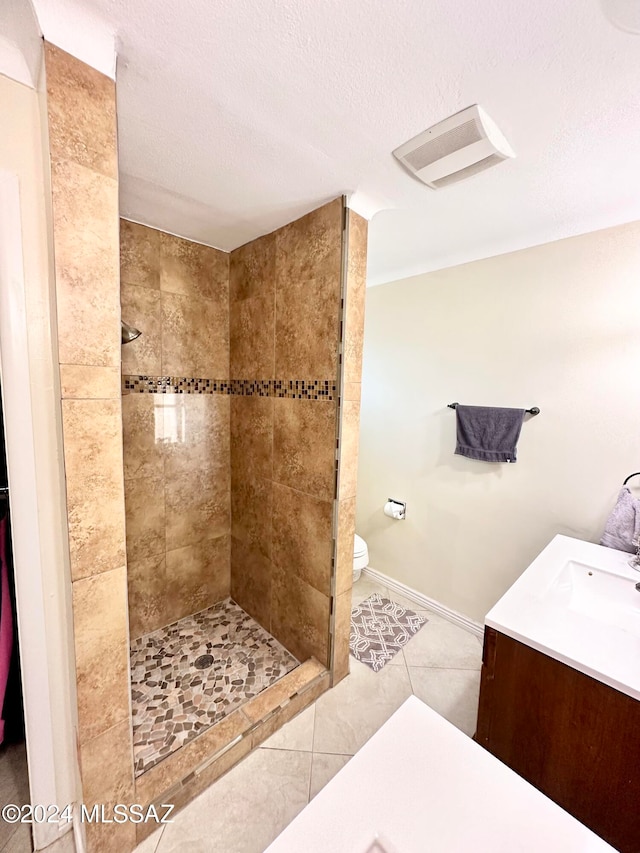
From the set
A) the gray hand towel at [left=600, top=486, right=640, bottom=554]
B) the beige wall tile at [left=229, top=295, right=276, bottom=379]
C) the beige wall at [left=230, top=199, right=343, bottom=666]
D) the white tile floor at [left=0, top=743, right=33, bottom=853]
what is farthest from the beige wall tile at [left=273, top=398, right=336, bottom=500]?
the white tile floor at [left=0, top=743, right=33, bottom=853]

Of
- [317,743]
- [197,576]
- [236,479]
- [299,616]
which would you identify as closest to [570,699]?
[317,743]

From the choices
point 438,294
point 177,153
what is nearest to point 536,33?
point 177,153

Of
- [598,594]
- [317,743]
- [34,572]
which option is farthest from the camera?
[317,743]

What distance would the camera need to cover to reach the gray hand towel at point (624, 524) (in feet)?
4.98

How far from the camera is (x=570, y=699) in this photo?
3.29ft

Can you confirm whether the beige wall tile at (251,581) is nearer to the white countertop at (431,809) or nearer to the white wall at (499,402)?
the white wall at (499,402)

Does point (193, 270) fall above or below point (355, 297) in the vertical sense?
above

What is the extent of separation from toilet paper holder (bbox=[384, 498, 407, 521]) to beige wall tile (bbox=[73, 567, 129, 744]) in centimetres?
182

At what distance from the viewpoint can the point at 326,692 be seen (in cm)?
170

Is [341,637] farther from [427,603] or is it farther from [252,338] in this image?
[252,338]

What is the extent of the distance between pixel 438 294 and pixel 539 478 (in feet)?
4.11

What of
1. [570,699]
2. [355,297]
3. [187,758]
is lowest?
[187,758]

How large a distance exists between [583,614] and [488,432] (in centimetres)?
100

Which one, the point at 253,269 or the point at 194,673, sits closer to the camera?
the point at 194,673
